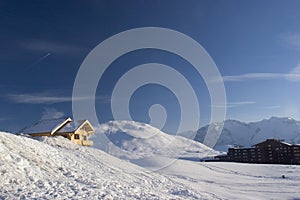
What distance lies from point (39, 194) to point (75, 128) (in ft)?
89.6

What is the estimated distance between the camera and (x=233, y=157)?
82438mm

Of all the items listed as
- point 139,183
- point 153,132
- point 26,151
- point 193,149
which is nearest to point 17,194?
point 26,151

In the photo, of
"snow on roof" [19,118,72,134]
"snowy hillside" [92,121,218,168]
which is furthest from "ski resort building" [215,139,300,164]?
"snow on roof" [19,118,72,134]

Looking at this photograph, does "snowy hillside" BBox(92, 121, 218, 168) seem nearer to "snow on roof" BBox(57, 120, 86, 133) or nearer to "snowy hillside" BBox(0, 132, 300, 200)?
"snow on roof" BBox(57, 120, 86, 133)

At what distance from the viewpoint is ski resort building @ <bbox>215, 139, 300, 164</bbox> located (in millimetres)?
73375

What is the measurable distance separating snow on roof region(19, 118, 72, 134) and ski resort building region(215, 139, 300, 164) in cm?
4888

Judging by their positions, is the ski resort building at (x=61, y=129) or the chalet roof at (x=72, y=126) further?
the chalet roof at (x=72, y=126)

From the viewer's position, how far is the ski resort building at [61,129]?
121ft

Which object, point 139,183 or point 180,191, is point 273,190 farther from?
point 139,183

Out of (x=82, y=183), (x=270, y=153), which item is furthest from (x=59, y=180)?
(x=270, y=153)

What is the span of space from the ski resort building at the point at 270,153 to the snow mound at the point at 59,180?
58358mm

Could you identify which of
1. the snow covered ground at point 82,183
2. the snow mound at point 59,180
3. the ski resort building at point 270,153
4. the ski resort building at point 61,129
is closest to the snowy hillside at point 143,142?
the ski resort building at point 270,153

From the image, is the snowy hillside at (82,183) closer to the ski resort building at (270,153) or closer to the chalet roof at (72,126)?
the chalet roof at (72,126)

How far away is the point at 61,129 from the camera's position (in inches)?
1538
